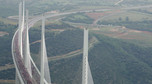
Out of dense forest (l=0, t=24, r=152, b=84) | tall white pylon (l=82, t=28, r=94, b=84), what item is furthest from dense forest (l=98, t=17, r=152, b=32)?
tall white pylon (l=82, t=28, r=94, b=84)

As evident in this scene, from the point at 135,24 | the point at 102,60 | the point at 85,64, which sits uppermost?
the point at 85,64

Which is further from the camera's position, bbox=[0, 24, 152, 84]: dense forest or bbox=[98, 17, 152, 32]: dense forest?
bbox=[98, 17, 152, 32]: dense forest

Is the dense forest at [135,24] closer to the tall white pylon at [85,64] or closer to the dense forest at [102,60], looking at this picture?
the dense forest at [102,60]

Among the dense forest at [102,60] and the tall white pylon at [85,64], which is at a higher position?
the tall white pylon at [85,64]

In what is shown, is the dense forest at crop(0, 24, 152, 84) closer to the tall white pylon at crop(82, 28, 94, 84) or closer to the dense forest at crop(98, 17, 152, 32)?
the dense forest at crop(98, 17, 152, 32)

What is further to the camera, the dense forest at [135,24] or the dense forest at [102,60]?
the dense forest at [135,24]

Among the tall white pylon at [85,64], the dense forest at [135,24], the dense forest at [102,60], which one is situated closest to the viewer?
the tall white pylon at [85,64]

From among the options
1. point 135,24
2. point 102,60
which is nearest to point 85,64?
point 102,60

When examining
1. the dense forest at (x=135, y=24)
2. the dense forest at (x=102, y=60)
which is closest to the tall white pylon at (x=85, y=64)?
the dense forest at (x=102, y=60)

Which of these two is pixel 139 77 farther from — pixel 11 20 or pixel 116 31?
pixel 11 20

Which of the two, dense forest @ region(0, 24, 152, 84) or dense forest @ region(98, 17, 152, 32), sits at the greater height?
dense forest @ region(98, 17, 152, 32)

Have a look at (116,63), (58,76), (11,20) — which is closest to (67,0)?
(11,20)

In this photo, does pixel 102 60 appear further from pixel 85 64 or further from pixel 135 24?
pixel 85 64
